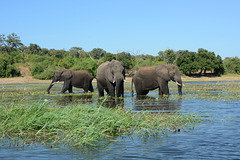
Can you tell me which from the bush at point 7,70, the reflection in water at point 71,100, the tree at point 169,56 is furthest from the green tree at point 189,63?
the reflection in water at point 71,100

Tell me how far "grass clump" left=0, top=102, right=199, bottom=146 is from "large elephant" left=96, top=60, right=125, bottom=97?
1041 cm

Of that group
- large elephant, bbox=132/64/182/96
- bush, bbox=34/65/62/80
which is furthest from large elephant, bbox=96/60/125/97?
bush, bbox=34/65/62/80

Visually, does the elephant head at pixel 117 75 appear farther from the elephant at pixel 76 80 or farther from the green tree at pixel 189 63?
the green tree at pixel 189 63

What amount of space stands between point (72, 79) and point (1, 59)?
36.2m

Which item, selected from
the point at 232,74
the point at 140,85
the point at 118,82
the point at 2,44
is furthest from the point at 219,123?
the point at 2,44

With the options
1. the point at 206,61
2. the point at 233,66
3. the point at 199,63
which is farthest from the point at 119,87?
the point at 233,66

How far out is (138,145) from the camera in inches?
327

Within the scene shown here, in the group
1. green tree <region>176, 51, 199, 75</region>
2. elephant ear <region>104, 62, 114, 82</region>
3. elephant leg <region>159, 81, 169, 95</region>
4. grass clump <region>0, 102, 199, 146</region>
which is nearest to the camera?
grass clump <region>0, 102, 199, 146</region>

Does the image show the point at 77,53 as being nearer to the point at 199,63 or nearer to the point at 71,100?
the point at 199,63

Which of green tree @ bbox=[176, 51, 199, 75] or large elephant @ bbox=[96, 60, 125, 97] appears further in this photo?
green tree @ bbox=[176, 51, 199, 75]

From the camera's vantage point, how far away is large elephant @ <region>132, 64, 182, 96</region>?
24141mm

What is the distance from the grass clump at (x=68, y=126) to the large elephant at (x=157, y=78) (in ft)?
44.4

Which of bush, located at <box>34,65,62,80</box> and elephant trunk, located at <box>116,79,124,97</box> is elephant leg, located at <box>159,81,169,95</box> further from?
bush, located at <box>34,65,62,80</box>

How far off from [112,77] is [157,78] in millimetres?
4107
